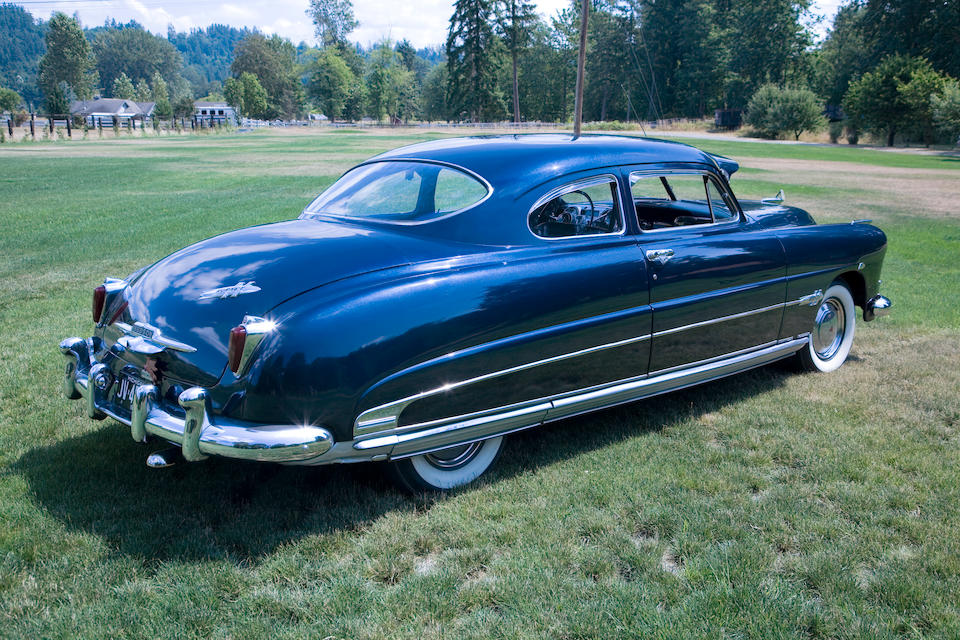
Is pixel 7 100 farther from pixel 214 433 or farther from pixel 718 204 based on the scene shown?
pixel 214 433

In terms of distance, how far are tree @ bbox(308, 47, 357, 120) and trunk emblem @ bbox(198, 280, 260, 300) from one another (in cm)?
10827

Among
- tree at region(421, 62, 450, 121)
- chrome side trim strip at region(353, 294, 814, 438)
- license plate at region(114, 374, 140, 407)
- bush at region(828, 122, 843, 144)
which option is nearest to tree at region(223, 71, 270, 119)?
tree at region(421, 62, 450, 121)

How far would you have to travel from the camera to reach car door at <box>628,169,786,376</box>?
3.81 m

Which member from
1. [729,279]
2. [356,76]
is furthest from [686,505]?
[356,76]

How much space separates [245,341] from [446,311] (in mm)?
794

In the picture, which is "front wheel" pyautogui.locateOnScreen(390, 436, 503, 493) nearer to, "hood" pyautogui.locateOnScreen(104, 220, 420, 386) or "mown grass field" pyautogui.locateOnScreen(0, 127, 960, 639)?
"mown grass field" pyautogui.locateOnScreen(0, 127, 960, 639)

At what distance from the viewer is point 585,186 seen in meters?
3.74

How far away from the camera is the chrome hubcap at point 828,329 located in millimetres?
5031

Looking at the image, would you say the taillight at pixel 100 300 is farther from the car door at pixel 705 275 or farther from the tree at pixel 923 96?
the tree at pixel 923 96

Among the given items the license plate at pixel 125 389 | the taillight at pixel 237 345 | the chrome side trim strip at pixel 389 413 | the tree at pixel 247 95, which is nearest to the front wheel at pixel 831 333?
the chrome side trim strip at pixel 389 413

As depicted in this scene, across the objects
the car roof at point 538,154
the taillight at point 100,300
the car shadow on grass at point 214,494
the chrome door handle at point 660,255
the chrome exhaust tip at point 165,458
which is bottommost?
the car shadow on grass at point 214,494

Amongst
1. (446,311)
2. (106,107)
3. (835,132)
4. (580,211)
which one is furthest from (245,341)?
(106,107)

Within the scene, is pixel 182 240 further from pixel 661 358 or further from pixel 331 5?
pixel 331 5

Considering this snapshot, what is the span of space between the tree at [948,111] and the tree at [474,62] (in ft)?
176
